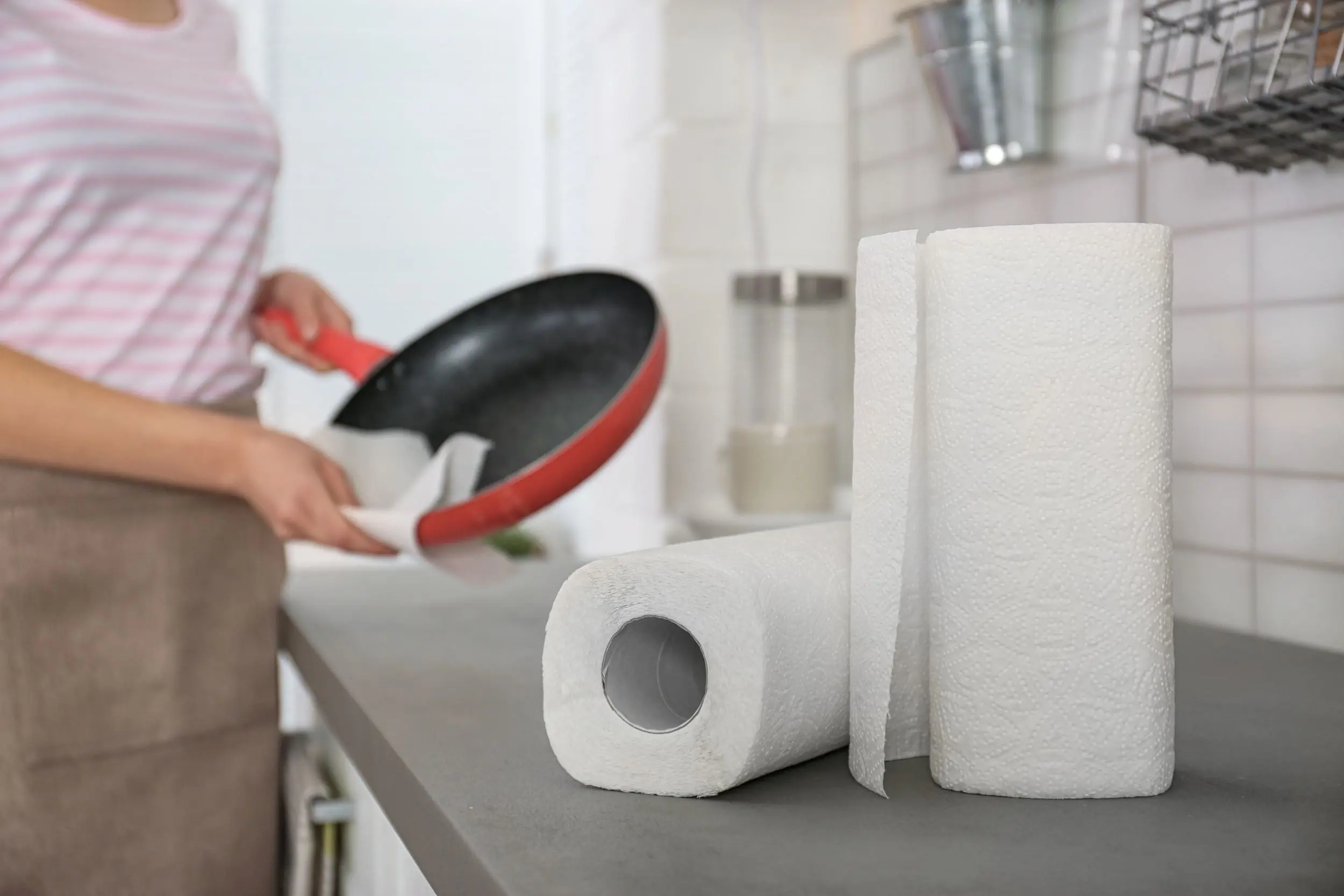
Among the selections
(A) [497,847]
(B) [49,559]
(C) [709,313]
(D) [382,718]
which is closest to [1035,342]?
(A) [497,847]

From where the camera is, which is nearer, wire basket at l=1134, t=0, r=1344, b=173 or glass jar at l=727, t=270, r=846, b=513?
wire basket at l=1134, t=0, r=1344, b=173

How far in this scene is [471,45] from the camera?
2.41m

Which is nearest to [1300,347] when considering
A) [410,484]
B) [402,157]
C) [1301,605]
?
[1301,605]

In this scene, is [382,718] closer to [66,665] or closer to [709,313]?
[66,665]

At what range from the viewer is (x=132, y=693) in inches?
31.4

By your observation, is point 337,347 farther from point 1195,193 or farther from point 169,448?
point 1195,193

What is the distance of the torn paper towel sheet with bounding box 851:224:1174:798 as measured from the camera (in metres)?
0.41

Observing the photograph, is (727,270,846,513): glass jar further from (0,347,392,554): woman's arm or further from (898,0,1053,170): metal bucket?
(0,347,392,554): woman's arm

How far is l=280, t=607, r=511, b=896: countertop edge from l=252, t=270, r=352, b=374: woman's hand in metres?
0.27

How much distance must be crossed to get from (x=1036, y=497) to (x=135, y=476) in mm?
557

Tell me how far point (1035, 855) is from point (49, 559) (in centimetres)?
64

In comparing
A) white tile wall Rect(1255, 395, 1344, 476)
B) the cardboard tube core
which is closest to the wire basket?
white tile wall Rect(1255, 395, 1344, 476)

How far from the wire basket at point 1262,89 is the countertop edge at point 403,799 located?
1.65ft

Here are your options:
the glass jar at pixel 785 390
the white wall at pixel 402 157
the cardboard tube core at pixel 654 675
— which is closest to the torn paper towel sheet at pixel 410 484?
the cardboard tube core at pixel 654 675
